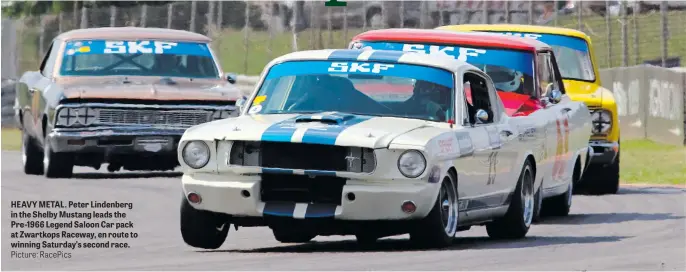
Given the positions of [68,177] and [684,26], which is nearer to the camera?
[68,177]

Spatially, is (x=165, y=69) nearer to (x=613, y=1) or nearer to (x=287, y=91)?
(x=287, y=91)

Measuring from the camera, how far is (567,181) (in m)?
15.1

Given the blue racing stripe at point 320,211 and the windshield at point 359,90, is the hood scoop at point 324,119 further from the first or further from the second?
the blue racing stripe at point 320,211

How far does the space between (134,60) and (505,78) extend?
5.66 m

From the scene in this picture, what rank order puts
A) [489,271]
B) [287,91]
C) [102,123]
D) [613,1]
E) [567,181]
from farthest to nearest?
[613,1], [102,123], [567,181], [287,91], [489,271]

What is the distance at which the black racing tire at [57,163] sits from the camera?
62.7 ft

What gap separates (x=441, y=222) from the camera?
11375mm

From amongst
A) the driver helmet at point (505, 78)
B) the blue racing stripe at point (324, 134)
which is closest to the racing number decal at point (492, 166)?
the blue racing stripe at point (324, 134)

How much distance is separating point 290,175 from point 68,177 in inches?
340

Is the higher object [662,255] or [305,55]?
[305,55]

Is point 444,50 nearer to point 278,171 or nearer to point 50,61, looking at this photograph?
point 278,171

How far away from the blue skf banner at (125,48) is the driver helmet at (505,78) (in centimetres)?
554

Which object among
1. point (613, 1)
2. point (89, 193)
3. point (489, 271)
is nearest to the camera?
point (489, 271)

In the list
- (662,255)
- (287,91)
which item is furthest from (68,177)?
(662,255)
